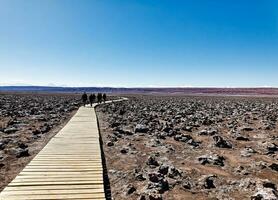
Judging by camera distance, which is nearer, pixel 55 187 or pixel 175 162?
pixel 55 187

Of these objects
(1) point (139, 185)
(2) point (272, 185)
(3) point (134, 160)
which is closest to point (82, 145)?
(3) point (134, 160)

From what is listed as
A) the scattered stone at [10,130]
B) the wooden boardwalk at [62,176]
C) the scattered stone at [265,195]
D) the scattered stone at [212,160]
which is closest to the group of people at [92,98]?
the scattered stone at [10,130]

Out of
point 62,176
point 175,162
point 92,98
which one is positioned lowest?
point 175,162

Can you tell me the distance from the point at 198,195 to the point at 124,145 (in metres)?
6.87

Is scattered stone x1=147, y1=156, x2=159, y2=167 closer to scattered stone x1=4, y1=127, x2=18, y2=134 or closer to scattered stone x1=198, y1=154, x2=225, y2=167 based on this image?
scattered stone x1=198, y1=154, x2=225, y2=167

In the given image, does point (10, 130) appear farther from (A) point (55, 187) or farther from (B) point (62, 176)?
(A) point (55, 187)

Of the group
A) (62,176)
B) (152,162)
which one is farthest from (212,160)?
(62,176)

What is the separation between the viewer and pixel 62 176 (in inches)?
332

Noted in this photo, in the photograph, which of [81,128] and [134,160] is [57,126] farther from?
[134,160]

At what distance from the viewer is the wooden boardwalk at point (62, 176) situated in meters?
7.09

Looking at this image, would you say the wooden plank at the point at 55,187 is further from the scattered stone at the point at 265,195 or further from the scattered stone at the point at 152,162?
the scattered stone at the point at 152,162

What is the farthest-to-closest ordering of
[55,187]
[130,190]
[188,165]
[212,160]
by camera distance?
[212,160] < [188,165] < [130,190] < [55,187]

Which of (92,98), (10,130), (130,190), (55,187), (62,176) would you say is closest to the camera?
(55,187)

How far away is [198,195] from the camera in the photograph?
335 inches
